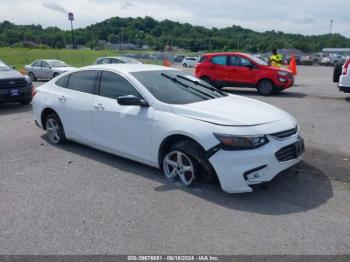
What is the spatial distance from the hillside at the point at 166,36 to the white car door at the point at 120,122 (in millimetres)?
109228

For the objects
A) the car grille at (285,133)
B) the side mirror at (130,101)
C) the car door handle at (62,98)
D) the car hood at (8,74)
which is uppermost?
the side mirror at (130,101)

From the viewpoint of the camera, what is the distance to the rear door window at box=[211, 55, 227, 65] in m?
14.7

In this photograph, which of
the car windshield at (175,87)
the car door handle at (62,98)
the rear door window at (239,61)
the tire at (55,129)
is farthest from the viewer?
the rear door window at (239,61)

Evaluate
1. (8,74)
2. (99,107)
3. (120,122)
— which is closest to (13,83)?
(8,74)

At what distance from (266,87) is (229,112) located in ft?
32.3

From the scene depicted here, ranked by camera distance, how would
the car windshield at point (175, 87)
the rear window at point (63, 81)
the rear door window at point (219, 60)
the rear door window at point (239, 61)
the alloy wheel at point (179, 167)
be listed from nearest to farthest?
the alloy wheel at point (179, 167)
the car windshield at point (175, 87)
the rear window at point (63, 81)
the rear door window at point (239, 61)
the rear door window at point (219, 60)

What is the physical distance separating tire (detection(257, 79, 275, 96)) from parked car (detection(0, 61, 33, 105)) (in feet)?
27.5

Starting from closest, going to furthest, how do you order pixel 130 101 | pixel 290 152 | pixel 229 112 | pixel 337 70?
1. pixel 290 152
2. pixel 229 112
3. pixel 130 101
4. pixel 337 70

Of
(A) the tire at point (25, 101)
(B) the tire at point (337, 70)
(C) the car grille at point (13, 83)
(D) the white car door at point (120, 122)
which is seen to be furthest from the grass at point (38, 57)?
(D) the white car door at point (120, 122)

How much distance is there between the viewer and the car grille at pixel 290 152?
426 centimetres

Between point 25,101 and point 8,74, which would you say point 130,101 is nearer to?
point 8,74

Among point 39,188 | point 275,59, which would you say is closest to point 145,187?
point 39,188

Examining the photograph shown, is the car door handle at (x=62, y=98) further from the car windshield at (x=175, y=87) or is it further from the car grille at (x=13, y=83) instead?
the car grille at (x=13, y=83)

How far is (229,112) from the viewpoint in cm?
453
